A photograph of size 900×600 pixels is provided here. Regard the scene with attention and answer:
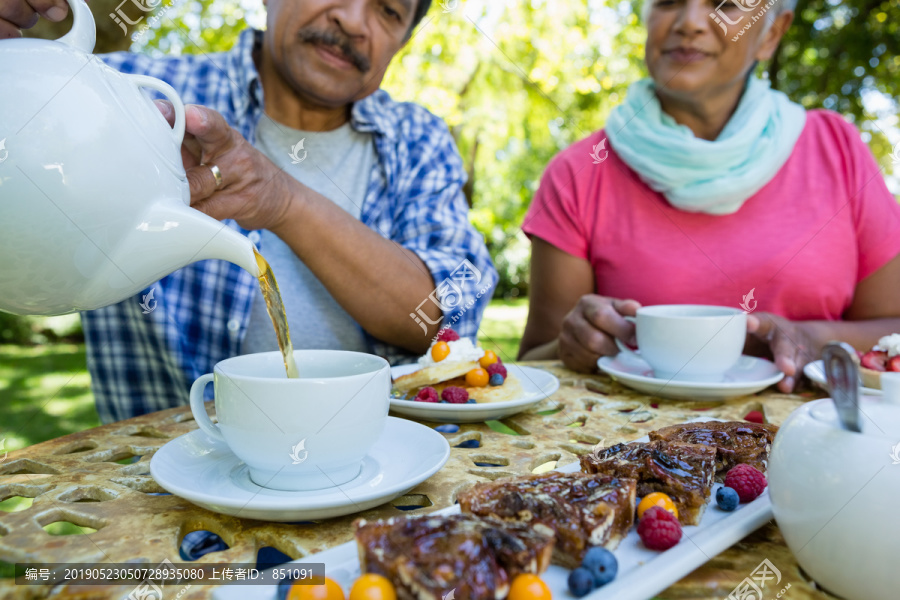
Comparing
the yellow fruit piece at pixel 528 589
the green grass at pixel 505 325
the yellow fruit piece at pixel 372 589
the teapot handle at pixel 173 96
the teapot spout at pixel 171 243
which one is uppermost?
the teapot handle at pixel 173 96

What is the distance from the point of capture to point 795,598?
61 centimetres

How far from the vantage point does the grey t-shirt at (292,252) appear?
1.76m

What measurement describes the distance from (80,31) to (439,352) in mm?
846

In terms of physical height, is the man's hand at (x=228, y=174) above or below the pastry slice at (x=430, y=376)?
above

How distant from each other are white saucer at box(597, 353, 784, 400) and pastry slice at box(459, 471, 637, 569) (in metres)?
0.62

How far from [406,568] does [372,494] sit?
162 millimetres

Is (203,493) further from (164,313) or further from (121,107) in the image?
(164,313)

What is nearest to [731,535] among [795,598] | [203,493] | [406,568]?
[795,598]

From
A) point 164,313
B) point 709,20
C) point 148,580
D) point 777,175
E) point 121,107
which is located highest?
point 709,20

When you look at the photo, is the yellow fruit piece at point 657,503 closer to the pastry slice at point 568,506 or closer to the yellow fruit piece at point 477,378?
the pastry slice at point 568,506

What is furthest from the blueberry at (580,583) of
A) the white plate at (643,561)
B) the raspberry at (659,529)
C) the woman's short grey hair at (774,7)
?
the woman's short grey hair at (774,7)

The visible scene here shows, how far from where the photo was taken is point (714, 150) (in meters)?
1.89

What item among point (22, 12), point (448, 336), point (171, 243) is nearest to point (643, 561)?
point (171, 243)

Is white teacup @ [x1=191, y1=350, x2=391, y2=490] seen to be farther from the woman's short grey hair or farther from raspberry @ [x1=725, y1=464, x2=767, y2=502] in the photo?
the woman's short grey hair
